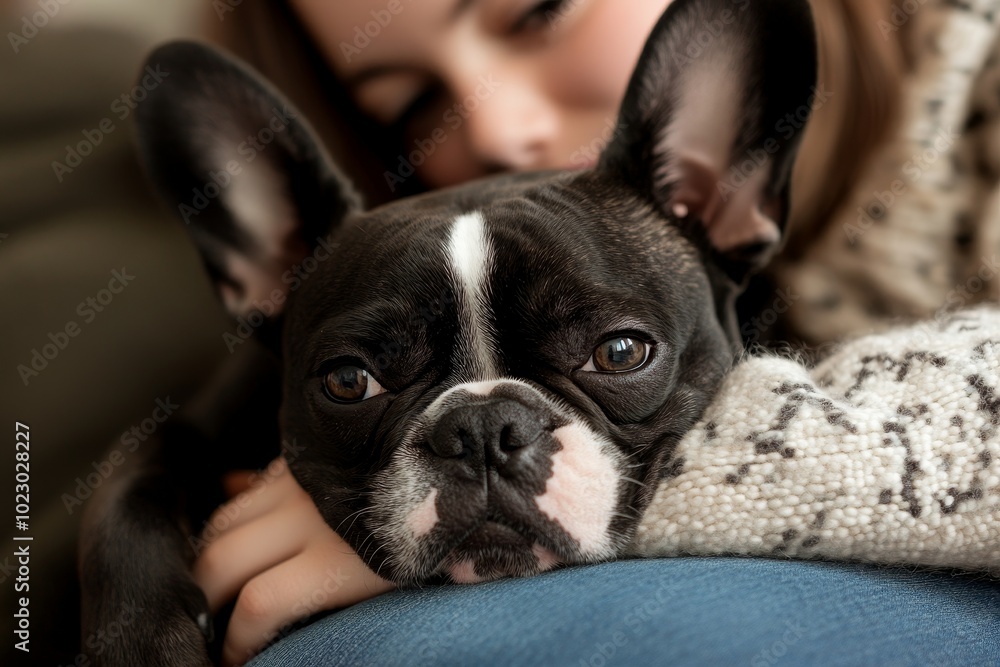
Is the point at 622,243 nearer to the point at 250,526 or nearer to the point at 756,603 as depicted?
the point at 756,603

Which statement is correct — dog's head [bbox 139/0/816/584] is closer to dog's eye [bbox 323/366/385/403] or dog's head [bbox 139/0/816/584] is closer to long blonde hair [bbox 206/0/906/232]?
dog's eye [bbox 323/366/385/403]

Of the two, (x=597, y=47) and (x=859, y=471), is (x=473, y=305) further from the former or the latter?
(x=597, y=47)

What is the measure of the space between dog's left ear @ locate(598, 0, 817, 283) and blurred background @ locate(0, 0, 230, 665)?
103cm

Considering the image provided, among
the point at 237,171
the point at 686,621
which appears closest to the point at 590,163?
the point at 237,171

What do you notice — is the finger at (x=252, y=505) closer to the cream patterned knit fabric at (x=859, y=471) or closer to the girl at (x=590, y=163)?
the girl at (x=590, y=163)

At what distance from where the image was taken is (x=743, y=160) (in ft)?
5.26

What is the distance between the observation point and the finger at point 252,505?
1.58 meters

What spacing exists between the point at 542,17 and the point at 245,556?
5.05 feet

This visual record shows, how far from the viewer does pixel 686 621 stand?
33.3 inches

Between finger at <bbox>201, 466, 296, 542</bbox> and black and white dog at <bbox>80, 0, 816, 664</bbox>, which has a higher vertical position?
black and white dog at <bbox>80, 0, 816, 664</bbox>

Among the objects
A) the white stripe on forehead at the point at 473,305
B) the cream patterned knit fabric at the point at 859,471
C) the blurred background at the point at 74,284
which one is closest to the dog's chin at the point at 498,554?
the cream patterned knit fabric at the point at 859,471

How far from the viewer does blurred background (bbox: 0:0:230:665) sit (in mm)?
1702

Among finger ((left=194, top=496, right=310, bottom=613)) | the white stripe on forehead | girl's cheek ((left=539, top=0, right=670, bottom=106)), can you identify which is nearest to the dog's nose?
the white stripe on forehead

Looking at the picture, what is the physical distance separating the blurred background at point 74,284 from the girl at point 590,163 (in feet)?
1.18
